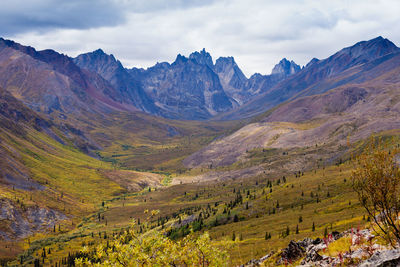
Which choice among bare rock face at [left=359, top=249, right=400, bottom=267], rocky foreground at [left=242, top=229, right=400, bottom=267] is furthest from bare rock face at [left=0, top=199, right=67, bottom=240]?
bare rock face at [left=359, top=249, right=400, bottom=267]

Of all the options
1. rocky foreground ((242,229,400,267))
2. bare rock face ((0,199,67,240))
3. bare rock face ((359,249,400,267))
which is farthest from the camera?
bare rock face ((0,199,67,240))

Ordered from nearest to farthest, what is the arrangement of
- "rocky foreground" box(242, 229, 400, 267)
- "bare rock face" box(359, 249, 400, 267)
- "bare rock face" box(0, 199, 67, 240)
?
"bare rock face" box(359, 249, 400, 267) → "rocky foreground" box(242, 229, 400, 267) → "bare rock face" box(0, 199, 67, 240)

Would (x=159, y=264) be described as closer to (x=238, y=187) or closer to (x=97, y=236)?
(x=97, y=236)

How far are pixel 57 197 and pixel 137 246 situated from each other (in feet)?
546

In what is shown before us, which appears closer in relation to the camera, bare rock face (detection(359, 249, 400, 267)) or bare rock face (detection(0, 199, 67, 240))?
bare rock face (detection(359, 249, 400, 267))

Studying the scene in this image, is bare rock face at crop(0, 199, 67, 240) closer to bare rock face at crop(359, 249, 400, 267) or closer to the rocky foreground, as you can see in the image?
the rocky foreground

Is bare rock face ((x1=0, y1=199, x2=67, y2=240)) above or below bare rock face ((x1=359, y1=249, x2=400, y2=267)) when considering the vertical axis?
below

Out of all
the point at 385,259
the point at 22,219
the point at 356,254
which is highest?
the point at 385,259

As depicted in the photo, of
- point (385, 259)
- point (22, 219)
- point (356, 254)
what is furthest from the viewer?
point (22, 219)

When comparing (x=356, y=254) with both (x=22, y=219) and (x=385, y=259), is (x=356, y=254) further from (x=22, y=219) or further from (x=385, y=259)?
(x=22, y=219)

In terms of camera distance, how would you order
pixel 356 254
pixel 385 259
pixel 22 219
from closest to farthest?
pixel 385 259 < pixel 356 254 < pixel 22 219

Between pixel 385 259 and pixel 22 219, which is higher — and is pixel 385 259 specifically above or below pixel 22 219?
above

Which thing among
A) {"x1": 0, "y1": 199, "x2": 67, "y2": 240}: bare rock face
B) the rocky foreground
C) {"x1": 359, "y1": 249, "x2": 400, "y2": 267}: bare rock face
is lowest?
{"x1": 0, "y1": 199, "x2": 67, "y2": 240}: bare rock face

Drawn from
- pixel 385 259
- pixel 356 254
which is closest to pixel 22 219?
pixel 356 254
